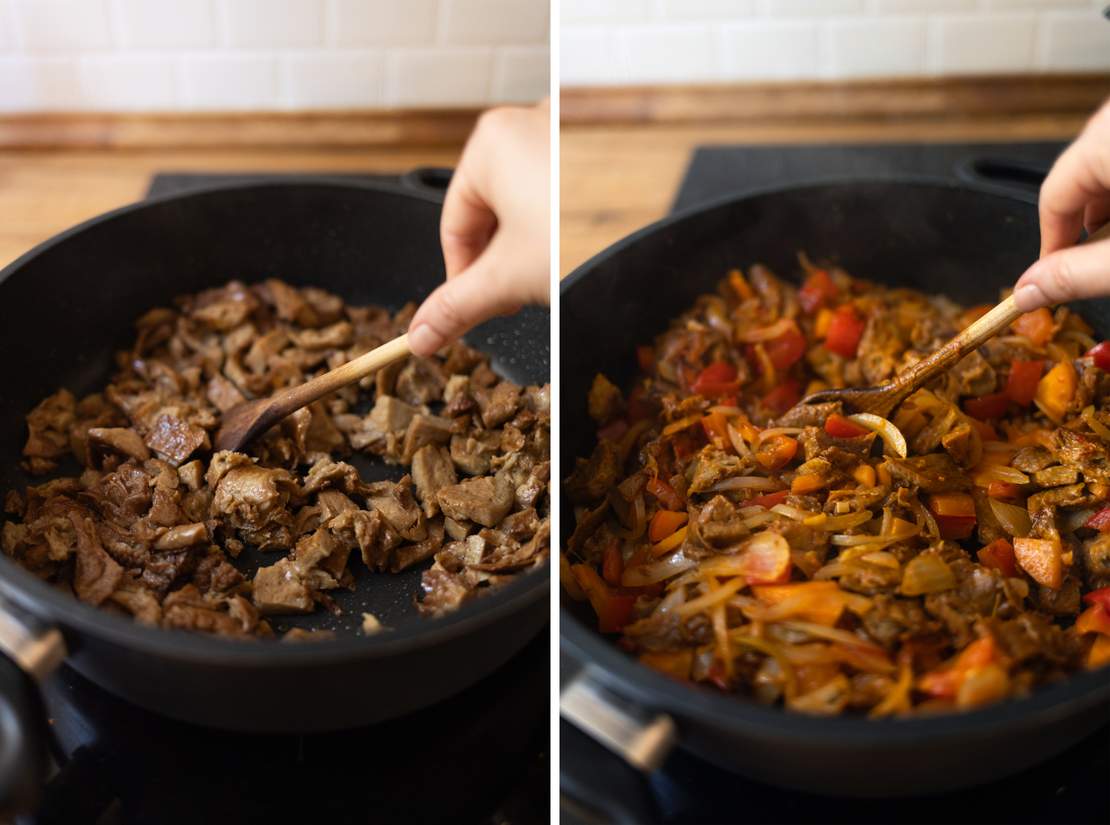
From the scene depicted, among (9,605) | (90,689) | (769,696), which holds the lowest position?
(90,689)

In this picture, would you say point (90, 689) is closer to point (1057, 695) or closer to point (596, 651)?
point (596, 651)

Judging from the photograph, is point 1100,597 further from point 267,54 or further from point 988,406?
point 267,54

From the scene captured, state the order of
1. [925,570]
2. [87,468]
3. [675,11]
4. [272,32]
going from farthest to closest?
[675,11] → [272,32] → [87,468] → [925,570]

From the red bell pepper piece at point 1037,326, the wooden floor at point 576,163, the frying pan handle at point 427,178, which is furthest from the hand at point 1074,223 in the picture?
the frying pan handle at point 427,178

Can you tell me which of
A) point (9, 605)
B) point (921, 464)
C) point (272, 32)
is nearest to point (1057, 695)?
point (921, 464)

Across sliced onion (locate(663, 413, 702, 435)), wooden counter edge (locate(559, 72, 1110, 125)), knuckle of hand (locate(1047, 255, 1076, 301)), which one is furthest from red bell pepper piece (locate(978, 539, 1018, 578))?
wooden counter edge (locate(559, 72, 1110, 125))

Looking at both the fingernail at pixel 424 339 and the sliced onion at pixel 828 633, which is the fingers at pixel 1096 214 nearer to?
the sliced onion at pixel 828 633

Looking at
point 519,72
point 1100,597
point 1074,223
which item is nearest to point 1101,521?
point 1100,597
